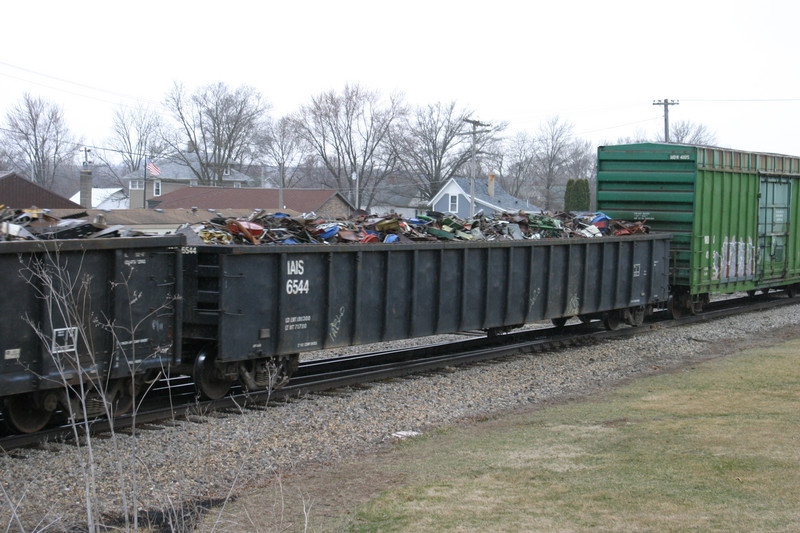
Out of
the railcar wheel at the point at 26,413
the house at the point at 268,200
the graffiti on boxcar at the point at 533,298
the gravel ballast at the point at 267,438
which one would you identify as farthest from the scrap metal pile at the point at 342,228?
the house at the point at 268,200

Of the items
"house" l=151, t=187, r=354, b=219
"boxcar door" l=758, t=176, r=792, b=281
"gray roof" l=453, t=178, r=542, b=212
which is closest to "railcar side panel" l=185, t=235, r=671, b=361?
"boxcar door" l=758, t=176, r=792, b=281

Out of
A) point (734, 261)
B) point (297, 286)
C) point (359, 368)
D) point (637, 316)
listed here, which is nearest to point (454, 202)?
point (734, 261)

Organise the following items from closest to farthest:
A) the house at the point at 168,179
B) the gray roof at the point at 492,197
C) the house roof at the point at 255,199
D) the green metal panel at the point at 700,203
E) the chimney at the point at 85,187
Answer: the green metal panel at the point at 700,203, the chimney at the point at 85,187, the house roof at the point at 255,199, the gray roof at the point at 492,197, the house at the point at 168,179

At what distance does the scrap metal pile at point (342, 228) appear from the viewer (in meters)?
8.61

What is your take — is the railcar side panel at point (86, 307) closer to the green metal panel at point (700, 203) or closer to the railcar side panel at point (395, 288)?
the railcar side panel at point (395, 288)

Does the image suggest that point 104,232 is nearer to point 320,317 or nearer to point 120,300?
point 120,300

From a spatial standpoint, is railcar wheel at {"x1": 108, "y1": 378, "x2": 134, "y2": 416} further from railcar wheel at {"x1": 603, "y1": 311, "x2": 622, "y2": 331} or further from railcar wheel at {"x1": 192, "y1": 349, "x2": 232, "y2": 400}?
railcar wheel at {"x1": 603, "y1": 311, "x2": 622, "y2": 331}

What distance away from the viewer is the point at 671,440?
7613mm

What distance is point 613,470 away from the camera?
260 inches

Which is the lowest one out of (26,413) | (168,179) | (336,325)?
(26,413)

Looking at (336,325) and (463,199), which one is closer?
(336,325)

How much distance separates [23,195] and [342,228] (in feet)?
124

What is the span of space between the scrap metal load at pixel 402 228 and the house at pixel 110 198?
78297mm

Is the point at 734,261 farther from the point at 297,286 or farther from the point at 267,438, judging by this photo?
the point at 267,438
